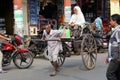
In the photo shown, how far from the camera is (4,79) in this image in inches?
412

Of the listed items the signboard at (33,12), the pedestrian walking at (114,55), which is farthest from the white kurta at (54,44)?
the signboard at (33,12)

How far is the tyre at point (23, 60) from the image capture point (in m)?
12.2

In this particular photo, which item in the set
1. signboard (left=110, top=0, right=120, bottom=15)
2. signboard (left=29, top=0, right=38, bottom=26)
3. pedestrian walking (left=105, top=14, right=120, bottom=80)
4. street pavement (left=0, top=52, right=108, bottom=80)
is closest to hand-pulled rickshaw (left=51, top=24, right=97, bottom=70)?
street pavement (left=0, top=52, right=108, bottom=80)

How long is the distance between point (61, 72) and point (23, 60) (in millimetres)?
1488

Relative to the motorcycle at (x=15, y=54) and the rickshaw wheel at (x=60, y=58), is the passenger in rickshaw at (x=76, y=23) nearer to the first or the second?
the rickshaw wheel at (x=60, y=58)

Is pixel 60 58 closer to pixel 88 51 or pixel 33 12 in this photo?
pixel 88 51

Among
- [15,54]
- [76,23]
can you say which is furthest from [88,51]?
[15,54]

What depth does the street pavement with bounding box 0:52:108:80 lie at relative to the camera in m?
10.5

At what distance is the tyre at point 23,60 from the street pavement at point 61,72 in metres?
0.17

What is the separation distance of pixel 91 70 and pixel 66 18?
21.5 ft

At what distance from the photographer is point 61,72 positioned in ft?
37.8

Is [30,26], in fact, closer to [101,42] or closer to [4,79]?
[101,42]

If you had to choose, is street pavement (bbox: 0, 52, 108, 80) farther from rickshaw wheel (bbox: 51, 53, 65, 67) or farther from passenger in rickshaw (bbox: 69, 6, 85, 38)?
passenger in rickshaw (bbox: 69, 6, 85, 38)

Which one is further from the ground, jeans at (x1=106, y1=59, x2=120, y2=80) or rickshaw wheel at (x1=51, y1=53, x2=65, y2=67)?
jeans at (x1=106, y1=59, x2=120, y2=80)
